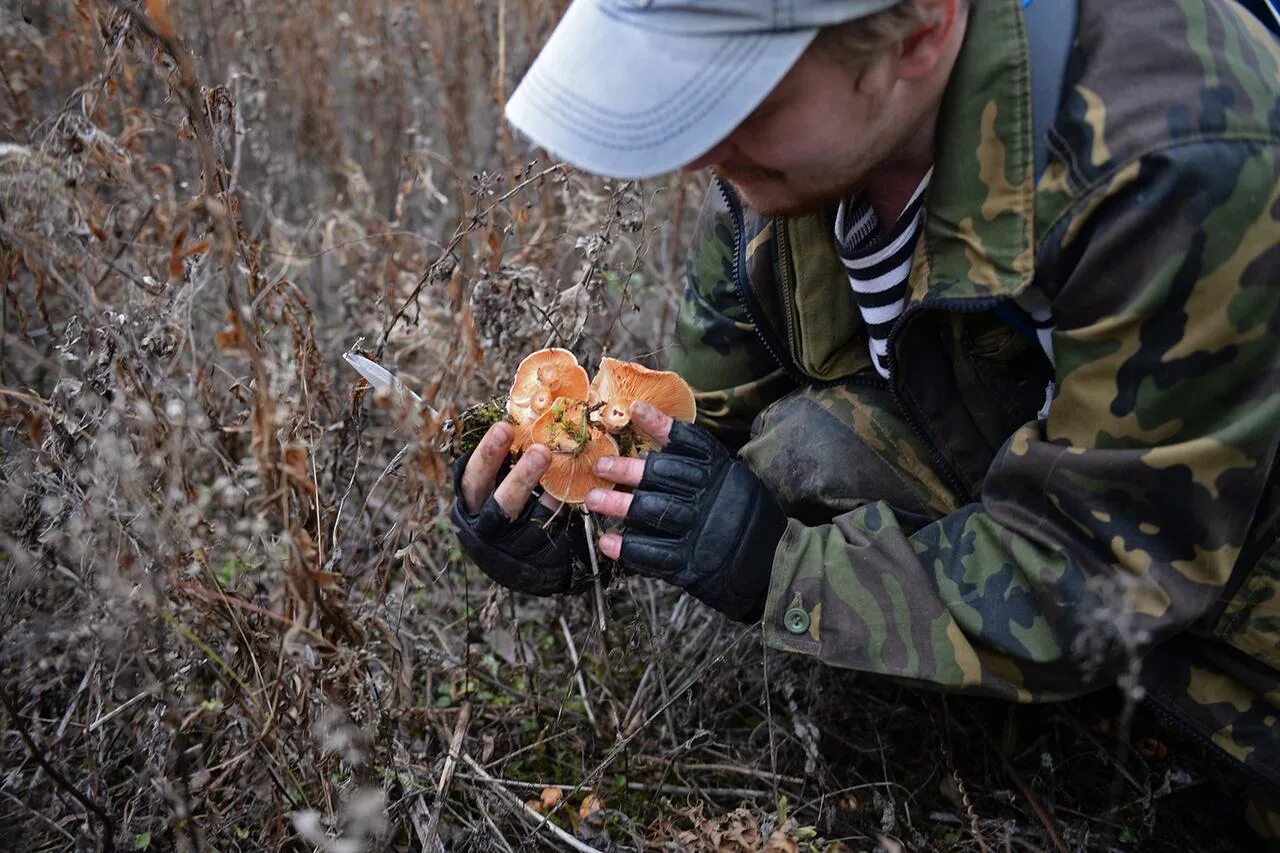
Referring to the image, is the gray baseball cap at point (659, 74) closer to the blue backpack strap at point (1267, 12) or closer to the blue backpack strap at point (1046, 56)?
the blue backpack strap at point (1046, 56)

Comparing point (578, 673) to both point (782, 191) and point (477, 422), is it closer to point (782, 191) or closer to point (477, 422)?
point (477, 422)

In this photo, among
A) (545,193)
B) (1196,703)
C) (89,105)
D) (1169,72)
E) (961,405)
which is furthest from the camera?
(545,193)

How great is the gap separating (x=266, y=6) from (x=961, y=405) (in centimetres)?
376

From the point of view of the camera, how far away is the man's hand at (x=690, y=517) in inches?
73.6

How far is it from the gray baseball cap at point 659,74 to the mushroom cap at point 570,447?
531 mm

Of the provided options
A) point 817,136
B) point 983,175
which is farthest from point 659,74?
point 983,175

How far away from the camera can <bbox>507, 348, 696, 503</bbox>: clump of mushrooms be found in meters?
1.93

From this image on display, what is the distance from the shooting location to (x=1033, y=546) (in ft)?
5.78

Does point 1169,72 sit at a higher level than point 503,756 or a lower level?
higher

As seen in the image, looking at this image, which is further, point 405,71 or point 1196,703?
point 405,71

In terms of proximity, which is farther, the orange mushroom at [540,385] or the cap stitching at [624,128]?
the orange mushroom at [540,385]

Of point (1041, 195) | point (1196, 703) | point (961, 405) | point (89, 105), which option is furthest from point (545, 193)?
point (1196, 703)

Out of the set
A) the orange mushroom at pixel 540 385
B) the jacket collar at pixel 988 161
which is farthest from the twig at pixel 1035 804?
the orange mushroom at pixel 540 385

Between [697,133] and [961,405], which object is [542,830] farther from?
[697,133]
